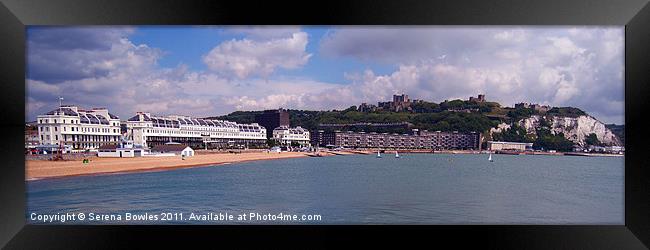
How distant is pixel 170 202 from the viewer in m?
5.74

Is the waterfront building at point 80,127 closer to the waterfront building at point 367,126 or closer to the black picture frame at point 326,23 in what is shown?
the black picture frame at point 326,23

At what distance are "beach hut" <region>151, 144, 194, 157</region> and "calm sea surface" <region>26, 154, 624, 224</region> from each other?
287 millimetres

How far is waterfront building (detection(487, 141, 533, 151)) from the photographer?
7.27 m

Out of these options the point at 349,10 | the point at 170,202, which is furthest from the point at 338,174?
the point at 349,10

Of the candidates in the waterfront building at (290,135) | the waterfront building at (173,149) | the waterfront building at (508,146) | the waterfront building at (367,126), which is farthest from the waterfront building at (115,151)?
the waterfront building at (508,146)

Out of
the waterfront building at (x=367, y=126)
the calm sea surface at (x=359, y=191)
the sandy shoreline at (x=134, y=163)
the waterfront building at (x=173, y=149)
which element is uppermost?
the waterfront building at (x=367, y=126)

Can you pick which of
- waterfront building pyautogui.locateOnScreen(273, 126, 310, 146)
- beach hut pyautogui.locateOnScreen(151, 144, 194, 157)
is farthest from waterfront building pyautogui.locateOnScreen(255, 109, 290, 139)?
beach hut pyautogui.locateOnScreen(151, 144, 194, 157)

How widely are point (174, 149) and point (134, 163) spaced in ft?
1.84

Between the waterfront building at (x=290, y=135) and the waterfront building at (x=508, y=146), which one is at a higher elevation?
the waterfront building at (x=290, y=135)

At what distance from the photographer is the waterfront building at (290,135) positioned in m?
6.38

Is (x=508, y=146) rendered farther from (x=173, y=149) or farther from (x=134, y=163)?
(x=134, y=163)

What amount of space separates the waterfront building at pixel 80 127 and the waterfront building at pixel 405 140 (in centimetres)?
279
